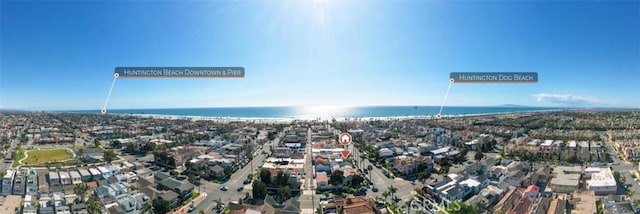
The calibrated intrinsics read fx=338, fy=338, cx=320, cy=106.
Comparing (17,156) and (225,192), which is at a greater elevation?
(17,156)

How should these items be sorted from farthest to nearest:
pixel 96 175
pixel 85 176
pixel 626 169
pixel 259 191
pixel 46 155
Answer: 1. pixel 46 155
2. pixel 626 169
3. pixel 96 175
4. pixel 85 176
5. pixel 259 191

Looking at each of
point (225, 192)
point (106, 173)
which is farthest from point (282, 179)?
point (106, 173)

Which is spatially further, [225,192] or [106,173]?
[106,173]

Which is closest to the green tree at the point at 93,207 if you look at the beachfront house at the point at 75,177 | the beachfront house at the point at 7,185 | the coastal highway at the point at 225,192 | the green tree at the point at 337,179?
the coastal highway at the point at 225,192

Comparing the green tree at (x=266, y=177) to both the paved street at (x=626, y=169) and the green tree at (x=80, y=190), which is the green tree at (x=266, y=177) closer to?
the green tree at (x=80, y=190)

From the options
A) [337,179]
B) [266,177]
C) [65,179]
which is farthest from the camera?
[65,179]

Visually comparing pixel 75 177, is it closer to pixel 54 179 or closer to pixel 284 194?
pixel 54 179

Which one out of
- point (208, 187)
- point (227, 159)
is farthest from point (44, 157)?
point (208, 187)

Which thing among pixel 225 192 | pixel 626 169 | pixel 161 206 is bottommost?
pixel 225 192

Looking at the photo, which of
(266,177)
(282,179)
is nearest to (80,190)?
(266,177)

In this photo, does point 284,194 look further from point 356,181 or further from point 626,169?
point 626,169
